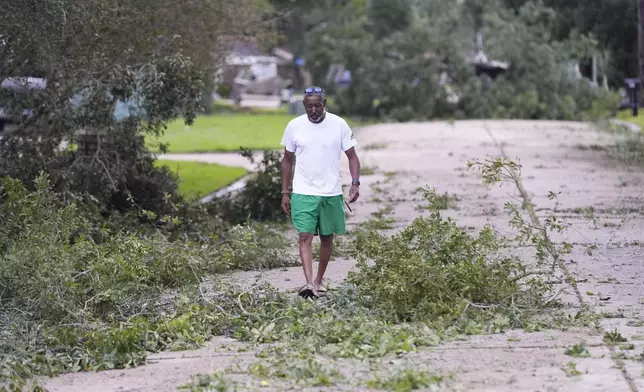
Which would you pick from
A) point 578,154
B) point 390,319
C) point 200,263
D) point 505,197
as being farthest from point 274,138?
point 390,319

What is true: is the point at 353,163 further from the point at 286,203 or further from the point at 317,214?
the point at 286,203

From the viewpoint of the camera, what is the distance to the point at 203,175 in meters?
21.3

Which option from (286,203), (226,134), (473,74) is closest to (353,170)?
(286,203)

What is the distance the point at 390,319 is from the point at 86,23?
5873 millimetres

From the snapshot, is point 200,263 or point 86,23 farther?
point 86,23

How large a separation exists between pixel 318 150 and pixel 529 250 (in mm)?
3178

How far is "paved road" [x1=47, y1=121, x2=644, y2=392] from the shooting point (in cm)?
702

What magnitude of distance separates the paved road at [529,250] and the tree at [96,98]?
2.88m

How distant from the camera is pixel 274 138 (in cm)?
3091

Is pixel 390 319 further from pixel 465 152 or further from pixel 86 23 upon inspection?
pixel 465 152

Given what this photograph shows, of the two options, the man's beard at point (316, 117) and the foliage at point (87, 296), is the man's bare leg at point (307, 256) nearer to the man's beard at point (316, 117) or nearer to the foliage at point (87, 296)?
the foliage at point (87, 296)

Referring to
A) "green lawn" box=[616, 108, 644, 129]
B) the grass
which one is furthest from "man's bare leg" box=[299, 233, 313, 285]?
"green lawn" box=[616, 108, 644, 129]

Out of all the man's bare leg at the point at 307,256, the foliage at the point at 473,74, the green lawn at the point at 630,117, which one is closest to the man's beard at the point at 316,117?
the man's bare leg at the point at 307,256

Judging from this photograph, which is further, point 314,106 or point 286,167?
point 286,167
